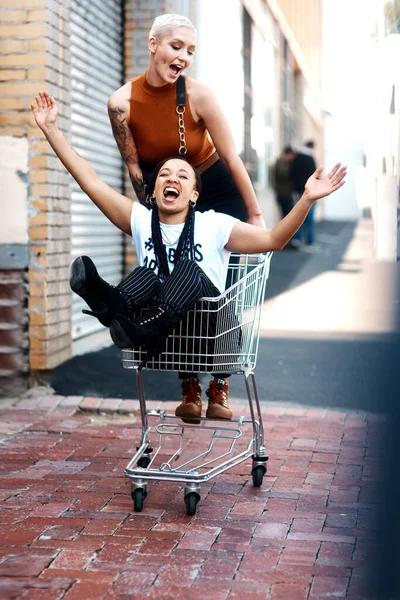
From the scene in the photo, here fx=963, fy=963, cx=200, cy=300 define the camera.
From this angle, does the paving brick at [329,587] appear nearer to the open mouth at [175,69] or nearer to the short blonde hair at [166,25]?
the open mouth at [175,69]

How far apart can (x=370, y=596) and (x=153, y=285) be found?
233 cm

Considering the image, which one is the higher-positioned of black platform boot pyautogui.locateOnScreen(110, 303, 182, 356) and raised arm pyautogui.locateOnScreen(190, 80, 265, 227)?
raised arm pyautogui.locateOnScreen(190, 80, 265, 227)

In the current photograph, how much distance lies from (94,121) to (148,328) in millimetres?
5266

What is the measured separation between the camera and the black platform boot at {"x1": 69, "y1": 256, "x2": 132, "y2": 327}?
3.83 metres

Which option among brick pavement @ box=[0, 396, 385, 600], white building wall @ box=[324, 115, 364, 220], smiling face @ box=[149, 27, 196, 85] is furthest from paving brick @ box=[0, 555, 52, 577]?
white building wall @ box=[324, 115, 364, 220]

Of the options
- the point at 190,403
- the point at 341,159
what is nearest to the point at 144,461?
A: the point at 190,403

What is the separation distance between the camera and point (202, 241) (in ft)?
14.4

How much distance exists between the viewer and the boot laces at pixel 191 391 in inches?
181

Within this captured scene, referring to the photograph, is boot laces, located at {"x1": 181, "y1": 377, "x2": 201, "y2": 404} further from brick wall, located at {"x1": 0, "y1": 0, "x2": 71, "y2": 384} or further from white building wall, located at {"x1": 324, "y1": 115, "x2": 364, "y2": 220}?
white building wall, located at {"x1": 324, "y1": 115, "x2": 364, "y2": 220}

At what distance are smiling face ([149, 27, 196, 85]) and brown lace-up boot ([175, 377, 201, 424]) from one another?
4.72ft

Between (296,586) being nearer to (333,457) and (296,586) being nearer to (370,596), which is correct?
(370,596)

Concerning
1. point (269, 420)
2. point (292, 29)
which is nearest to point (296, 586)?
point (269, 420)

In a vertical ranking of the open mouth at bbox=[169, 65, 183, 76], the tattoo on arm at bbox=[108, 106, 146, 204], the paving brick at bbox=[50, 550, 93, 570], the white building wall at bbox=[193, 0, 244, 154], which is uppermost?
the white building wall at bbox=[193, 0, 244, 154]

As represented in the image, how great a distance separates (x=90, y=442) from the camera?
5.51m
